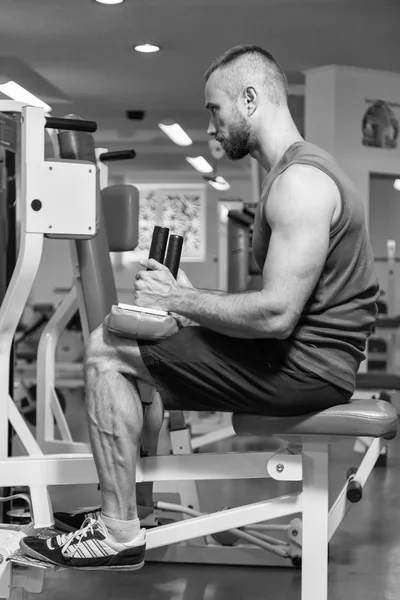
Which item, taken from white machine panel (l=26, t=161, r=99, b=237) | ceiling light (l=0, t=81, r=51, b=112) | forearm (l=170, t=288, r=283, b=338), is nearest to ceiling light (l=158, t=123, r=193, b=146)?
ceiling light (l=0, t=81, r=51, b=112)

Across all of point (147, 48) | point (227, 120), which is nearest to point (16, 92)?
point (147, 48)

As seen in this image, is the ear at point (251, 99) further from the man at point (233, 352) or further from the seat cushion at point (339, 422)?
the seat cushion at point (339, 422)

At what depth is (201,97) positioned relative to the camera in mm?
8766

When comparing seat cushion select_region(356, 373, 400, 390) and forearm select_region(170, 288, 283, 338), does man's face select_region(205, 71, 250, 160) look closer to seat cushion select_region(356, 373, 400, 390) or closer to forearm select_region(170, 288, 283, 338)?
forearm select_region(170, 288, 283, 338)

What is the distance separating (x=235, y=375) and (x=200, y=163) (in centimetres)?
1063

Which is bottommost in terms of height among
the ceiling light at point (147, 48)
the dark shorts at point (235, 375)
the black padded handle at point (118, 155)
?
the dark shorts at point (235, 375)

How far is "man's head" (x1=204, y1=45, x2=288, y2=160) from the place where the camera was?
187cm

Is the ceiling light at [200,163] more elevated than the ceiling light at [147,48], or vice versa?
the ceiling light at [147,48]

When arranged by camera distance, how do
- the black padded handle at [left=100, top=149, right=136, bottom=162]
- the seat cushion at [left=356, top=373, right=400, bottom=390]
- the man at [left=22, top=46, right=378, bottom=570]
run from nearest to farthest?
the man at [left=22, top=46, right=378, bottom=570] → the black padded handle at [left=100, top=149, right=136, bottom=162] → the seat cushion at [left=356, top=373, right=400, bottom=390]

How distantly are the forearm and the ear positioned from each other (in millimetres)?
421

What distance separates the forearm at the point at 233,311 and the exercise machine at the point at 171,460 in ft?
0.79

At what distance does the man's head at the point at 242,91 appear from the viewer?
6.15 feet

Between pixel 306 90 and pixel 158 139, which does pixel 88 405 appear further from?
pixel 158 139

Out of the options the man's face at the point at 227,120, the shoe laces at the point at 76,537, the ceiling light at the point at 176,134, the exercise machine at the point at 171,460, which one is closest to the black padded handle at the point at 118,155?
the exercise machine at the point at 171,460
